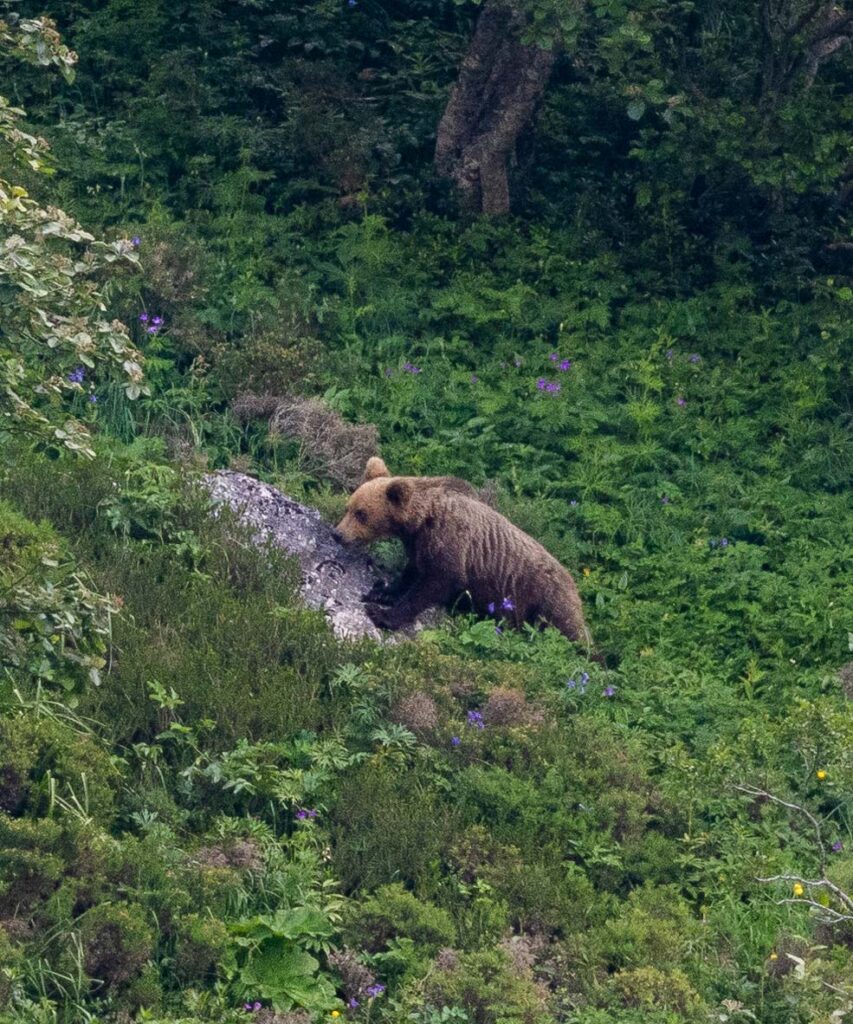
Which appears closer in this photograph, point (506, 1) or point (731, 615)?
point (731, 615)

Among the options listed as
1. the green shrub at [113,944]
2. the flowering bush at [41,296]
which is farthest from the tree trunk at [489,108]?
the green shrub at [113,944]

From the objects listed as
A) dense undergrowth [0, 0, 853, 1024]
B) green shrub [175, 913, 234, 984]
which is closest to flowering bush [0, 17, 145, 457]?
dense undergrowth [0, 0, 853, 1024]

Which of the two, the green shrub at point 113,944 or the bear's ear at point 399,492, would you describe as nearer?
the green shrub at point 113,944

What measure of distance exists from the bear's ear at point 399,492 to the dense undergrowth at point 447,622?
0.76 metres

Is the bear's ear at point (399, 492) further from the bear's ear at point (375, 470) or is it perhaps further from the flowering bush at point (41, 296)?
the flowering bush at point (41, 296)

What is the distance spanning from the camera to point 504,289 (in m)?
13.8

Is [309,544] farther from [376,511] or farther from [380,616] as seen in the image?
[380,616]

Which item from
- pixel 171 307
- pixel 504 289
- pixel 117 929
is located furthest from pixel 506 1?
pixel 117 929

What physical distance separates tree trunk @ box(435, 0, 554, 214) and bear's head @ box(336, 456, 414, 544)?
4802mm

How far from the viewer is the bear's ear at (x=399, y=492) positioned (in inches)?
396

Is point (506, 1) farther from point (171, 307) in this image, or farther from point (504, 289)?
point (171, 307)

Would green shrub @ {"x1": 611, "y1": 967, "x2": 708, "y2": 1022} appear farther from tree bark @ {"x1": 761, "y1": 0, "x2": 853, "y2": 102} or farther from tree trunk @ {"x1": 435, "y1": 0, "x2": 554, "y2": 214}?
tree trunk @ {"x1": 435, "y1": 0, "x2": 554, "y2": 214}

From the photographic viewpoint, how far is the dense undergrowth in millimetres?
7000

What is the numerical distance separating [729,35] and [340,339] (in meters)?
4.48
